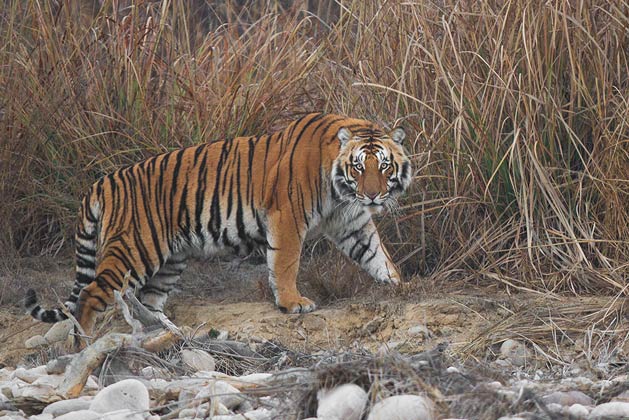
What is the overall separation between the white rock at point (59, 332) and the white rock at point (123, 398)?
100 inches

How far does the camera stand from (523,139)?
6.50 metres

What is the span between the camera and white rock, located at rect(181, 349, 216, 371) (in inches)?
211

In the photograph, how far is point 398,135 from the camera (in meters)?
6.64

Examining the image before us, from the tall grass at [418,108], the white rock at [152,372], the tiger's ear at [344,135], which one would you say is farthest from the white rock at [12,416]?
the tall grass at [418,108]

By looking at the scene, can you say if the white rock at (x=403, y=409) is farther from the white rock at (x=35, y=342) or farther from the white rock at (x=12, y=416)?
the white rock at (x=35, y=342)

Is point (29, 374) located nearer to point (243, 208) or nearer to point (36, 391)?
point (36, 391)

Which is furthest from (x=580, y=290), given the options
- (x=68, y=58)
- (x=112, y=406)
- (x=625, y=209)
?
(x=68, y=58)

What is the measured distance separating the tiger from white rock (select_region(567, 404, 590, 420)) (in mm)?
2519

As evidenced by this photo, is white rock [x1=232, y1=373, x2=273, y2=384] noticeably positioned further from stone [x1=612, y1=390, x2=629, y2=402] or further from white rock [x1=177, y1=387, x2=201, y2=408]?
stone [x1=612, y1=390, x2=629, y2=402]

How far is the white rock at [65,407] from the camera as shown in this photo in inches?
169

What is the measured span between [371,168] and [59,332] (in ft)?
6.52

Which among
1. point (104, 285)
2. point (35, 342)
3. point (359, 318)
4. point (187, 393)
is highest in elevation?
point (187, 393)

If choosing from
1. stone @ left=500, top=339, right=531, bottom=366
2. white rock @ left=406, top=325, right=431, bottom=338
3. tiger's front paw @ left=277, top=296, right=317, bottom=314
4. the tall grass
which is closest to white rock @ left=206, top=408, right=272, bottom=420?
stone @ left=500, top=339, right=531, bottom=366

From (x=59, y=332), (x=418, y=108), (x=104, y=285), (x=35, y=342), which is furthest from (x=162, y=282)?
(x=418, y=108)
